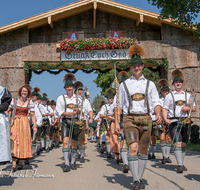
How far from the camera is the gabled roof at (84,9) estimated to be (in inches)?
635

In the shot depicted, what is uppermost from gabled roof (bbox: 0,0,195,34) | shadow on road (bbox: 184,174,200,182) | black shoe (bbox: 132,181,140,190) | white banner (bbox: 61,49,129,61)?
gabled roof (bbox: 0,0,195,34)

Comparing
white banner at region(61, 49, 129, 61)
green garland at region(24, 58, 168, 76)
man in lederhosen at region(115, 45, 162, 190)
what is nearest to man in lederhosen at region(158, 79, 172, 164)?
man in lederhosen at region(115, 45, 162, 190)

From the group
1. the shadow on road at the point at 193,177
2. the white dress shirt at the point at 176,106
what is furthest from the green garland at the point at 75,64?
the shadow on road at the point at 193,177

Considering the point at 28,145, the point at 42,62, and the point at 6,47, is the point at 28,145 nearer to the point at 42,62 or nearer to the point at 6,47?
the point at 42,62

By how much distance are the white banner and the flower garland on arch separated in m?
0.24

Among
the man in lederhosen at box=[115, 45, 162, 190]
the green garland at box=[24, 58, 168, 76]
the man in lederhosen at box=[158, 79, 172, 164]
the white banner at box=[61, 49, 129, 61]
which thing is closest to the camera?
the man in lederhosen at box=[115, 45, 162, 190]

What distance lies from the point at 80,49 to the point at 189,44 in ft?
21.8

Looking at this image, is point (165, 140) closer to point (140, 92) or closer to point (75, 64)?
point (140, 92)

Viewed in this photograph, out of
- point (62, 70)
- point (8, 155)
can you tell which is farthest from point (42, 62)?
point (8, 155)

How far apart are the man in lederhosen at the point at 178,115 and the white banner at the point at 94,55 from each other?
32.6 feet

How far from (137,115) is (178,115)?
2.24 meters

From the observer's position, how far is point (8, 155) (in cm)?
504

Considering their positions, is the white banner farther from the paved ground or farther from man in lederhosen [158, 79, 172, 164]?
the paved ground

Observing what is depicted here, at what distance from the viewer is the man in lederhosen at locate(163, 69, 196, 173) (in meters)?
6.38
